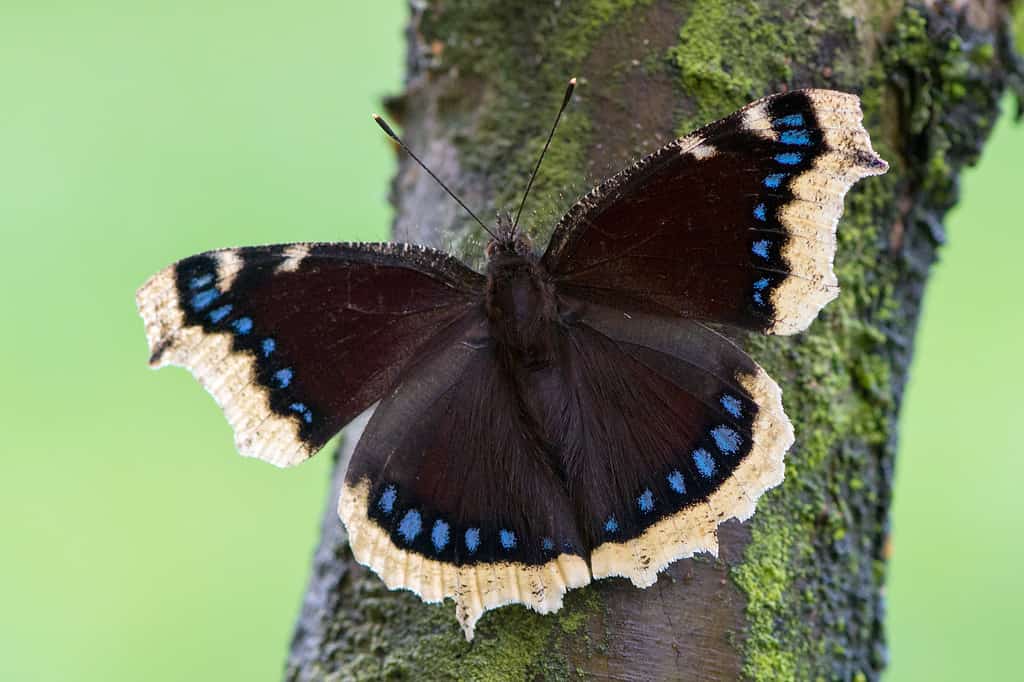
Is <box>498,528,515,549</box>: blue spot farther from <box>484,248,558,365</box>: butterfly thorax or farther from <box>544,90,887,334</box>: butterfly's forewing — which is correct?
<box>544,90,887,334</box>: butterfly's forewing

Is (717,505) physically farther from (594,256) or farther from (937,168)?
(937,168)

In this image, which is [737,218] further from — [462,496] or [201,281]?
[201,281]

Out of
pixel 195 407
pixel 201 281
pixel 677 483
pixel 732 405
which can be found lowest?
pixel 677 483

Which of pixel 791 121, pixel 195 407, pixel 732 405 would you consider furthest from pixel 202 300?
pixel 195 407

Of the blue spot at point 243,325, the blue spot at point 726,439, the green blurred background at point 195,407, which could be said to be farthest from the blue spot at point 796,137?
the green blurred background at point 195,407

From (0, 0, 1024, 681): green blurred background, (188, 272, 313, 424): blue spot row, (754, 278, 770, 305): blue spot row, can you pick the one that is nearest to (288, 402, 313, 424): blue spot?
(188, 272, 313, 424): blue spot row

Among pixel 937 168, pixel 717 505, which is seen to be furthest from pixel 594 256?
pixel 937 168

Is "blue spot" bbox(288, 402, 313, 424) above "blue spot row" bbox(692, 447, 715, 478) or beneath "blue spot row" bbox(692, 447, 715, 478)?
above
